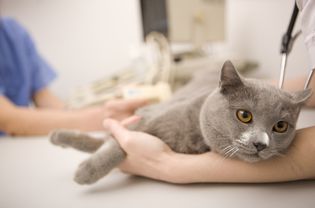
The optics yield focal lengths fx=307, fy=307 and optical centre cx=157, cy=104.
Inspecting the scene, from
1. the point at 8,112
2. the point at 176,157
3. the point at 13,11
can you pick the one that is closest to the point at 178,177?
the point at 176,157

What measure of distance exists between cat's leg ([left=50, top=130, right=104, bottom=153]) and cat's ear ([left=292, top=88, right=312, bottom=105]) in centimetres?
44

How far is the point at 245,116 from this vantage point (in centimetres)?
53

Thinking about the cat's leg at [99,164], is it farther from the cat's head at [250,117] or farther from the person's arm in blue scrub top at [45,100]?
the person's arm in blue scrub top at [45,100]

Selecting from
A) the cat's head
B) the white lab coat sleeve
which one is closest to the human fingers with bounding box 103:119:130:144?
the cat's head

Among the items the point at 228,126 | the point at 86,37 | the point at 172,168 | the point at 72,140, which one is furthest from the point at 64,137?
the point at 86,37

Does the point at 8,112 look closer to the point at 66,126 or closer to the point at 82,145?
the point at 66,126

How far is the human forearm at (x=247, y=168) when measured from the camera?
55 centimetres

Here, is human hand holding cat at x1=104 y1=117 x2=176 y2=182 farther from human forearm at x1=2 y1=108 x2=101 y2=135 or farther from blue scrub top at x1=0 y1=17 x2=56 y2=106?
blue scrub top at x1=0 y1=17 x2=56 y2=106

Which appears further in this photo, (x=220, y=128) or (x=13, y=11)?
(x=13, y=11)

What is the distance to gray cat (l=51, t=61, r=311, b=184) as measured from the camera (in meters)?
0.52

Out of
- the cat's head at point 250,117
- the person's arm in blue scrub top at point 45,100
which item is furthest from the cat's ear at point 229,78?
the person's arm in blue scrub top at point 45,100

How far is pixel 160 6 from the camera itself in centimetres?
181

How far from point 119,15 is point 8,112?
63.0 inches

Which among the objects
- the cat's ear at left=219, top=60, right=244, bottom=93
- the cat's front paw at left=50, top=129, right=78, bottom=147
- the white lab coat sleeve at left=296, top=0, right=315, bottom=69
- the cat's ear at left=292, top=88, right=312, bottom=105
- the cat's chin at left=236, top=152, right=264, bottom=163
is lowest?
the cat's front paw at left=50, top=129, right=78, bottom=147
